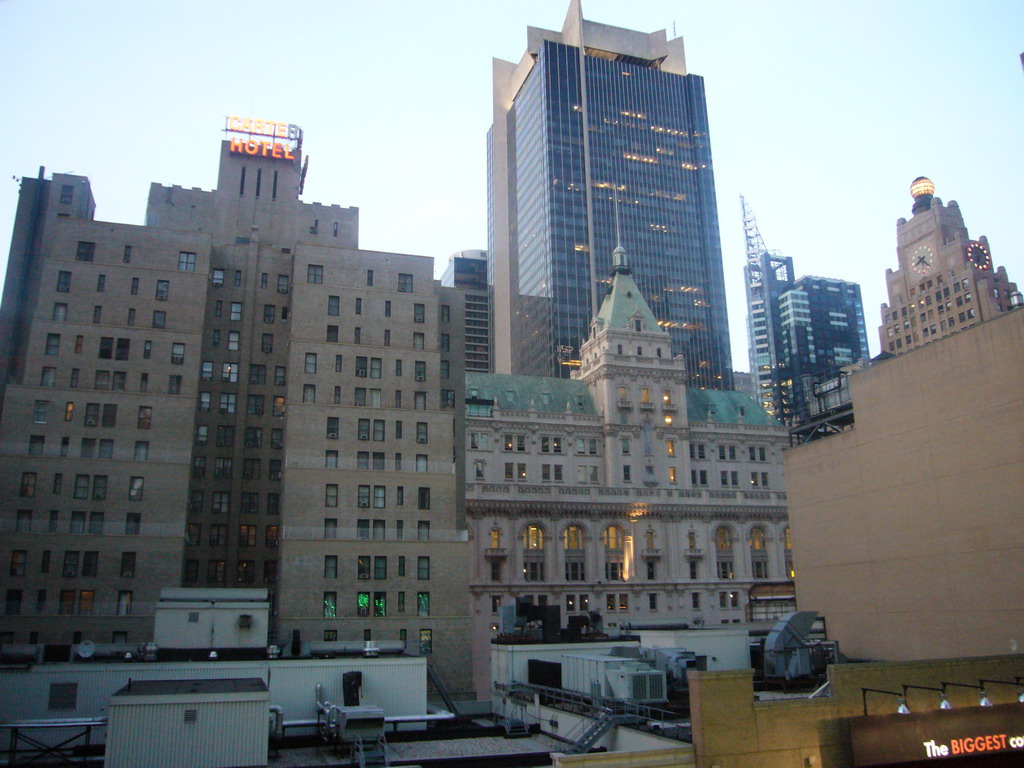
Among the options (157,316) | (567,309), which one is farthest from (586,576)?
(567,309)

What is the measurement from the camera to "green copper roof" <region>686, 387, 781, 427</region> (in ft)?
426

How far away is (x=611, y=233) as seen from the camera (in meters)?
189

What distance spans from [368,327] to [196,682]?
133ft

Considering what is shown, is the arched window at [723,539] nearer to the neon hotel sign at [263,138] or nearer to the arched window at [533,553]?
the arched window at [533,553]

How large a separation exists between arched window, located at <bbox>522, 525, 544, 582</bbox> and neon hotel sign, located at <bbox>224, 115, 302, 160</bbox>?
177ft

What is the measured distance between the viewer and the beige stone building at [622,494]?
358 feet

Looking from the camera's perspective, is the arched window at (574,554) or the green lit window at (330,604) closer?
the green lit window at (330,604)

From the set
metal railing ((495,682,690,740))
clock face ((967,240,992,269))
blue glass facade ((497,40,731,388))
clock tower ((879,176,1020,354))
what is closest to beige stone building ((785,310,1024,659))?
metal railing ((495,682,690,740))

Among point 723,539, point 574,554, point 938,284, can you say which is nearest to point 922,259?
point 938,284

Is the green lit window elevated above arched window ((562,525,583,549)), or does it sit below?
below

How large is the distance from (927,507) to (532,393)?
71.4 m

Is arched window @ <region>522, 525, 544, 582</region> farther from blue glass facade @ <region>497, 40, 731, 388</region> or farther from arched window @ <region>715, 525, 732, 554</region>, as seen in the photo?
blue glass facade @ <region>497, 40, 731, 388</region>

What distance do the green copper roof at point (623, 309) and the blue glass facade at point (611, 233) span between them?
50.0 m

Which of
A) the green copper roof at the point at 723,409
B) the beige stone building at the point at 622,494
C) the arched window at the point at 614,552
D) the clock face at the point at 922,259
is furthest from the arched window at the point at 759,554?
the clock face at the point at 922,259
